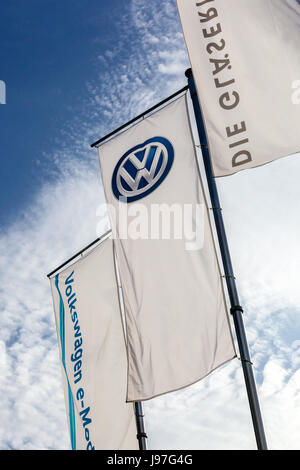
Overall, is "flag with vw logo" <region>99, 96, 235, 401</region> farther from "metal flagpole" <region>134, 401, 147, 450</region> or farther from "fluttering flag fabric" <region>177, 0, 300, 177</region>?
"metal flagpole" <region>134, 401, 147, 450</region>

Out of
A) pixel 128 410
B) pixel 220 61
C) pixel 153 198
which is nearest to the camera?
pixel 220 61

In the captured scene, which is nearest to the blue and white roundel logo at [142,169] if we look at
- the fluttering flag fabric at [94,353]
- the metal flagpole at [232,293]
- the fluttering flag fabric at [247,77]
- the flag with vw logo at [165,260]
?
the flag with vw logo at [165,260]

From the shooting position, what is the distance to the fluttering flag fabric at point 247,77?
7.48 metres

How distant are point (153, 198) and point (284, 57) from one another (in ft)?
8.98

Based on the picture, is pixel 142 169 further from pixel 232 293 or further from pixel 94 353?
pixel 94 353

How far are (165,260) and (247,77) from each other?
2.80 meters

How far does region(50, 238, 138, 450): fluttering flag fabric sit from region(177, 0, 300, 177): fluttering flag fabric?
14.5ft

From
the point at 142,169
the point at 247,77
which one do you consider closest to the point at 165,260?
the point at 142,169

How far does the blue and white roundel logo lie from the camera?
8812mm

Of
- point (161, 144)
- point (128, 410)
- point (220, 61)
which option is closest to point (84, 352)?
point (128, 410)

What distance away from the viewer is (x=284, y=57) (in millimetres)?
7750

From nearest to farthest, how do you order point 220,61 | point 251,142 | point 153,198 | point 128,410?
point 251,142 → point 220,61 → point 153,198 → point 128,410

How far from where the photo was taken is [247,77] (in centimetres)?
786
